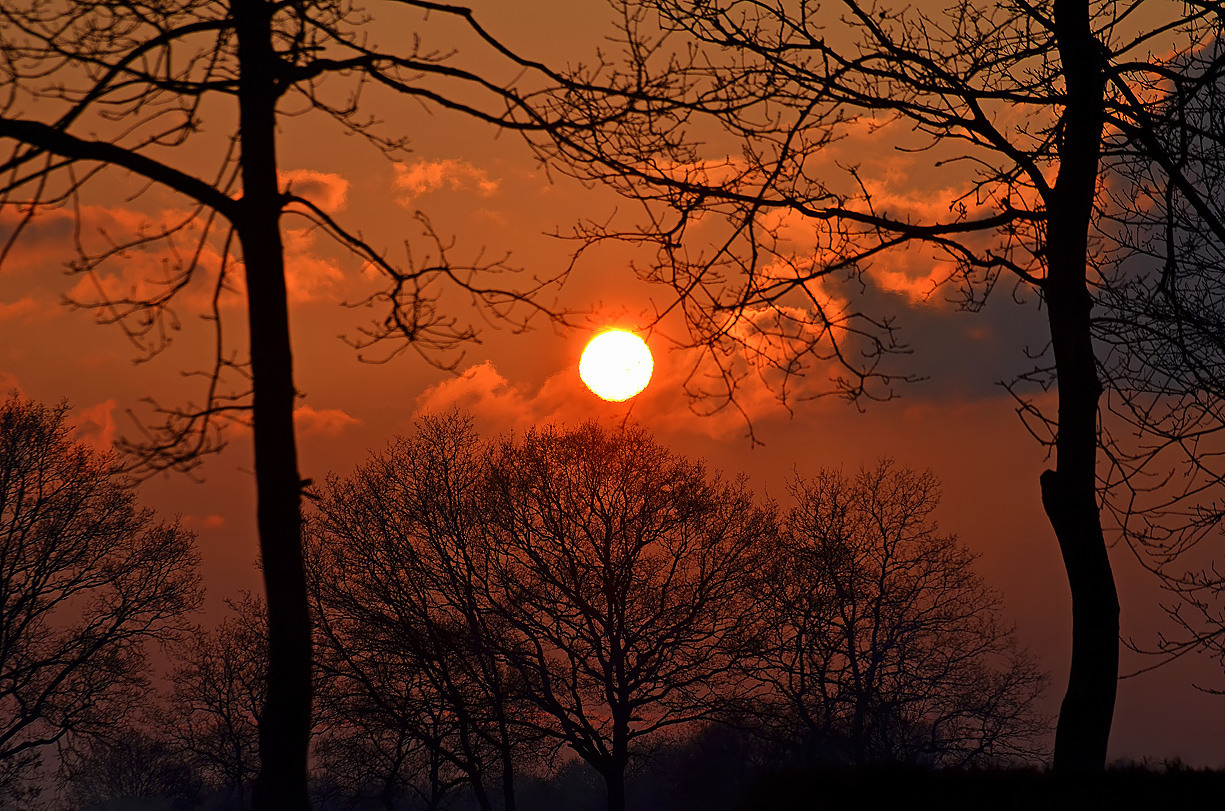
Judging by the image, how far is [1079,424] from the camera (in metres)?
7.57

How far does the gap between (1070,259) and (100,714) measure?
22.6 meters

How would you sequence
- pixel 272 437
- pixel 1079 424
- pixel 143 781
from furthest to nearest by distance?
pixel 143 781, pixel 1079 424, pixel 272 437

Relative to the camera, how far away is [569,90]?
6.64 m

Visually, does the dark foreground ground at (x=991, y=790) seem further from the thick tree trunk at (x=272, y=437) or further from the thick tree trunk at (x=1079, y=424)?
the thick tree trunk at (x=272, y=437)

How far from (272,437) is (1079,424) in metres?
5.70

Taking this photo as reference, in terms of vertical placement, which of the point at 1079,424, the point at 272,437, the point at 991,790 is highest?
the point at 1079,424

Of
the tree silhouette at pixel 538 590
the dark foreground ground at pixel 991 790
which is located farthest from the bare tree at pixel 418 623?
the dark foreground ground at pixel 991 790

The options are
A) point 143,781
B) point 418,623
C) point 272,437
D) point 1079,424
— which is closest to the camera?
point 272,437

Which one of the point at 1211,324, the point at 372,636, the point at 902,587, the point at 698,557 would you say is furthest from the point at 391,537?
the point at 1211,324

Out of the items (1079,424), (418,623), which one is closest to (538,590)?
(418,623)

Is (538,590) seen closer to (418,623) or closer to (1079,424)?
(418,623)

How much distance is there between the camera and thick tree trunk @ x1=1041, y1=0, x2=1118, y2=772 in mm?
7199

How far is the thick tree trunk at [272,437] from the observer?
5.40 m

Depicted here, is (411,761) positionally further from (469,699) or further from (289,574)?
(289,574)
